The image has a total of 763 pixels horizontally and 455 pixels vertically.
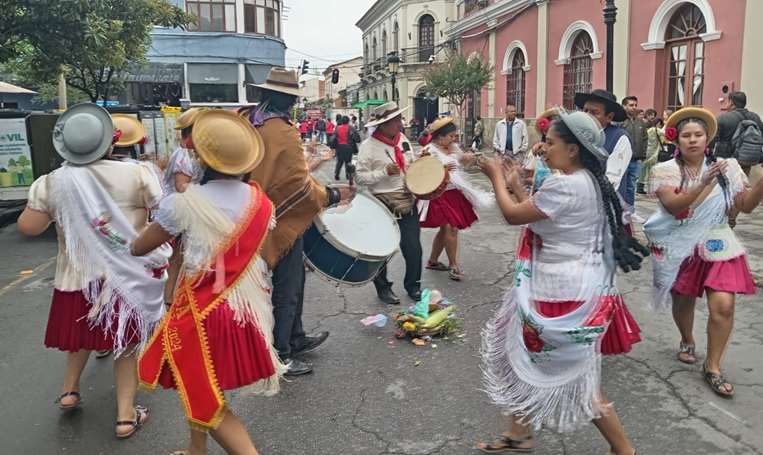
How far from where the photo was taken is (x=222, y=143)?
8.61 feet

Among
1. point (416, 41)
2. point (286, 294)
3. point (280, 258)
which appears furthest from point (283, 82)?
point (416, 41)

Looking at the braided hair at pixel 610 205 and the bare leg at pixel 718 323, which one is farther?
the bare leg at pixel 718 323

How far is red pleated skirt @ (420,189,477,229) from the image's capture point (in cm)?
647

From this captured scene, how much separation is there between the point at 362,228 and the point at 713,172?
2.28 meters

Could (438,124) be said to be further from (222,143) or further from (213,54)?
(213,54)

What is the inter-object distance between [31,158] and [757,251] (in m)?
10.2

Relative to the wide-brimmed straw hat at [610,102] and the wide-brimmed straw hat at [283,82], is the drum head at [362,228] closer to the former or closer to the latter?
the wide-brimmed straw hat at [283,82]

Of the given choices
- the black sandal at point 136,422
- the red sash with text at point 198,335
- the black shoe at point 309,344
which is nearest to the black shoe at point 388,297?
the black shoe at point 309,344

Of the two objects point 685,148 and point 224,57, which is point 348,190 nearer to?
point 685,148

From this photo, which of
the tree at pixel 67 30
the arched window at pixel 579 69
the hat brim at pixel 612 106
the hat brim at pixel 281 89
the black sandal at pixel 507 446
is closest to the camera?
the black sandal at pixel 507 446

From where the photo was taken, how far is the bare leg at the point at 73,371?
3725mm

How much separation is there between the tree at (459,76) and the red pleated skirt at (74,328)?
2190cm

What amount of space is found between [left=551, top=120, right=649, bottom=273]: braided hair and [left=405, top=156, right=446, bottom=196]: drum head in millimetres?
2609

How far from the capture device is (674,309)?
436 cm
